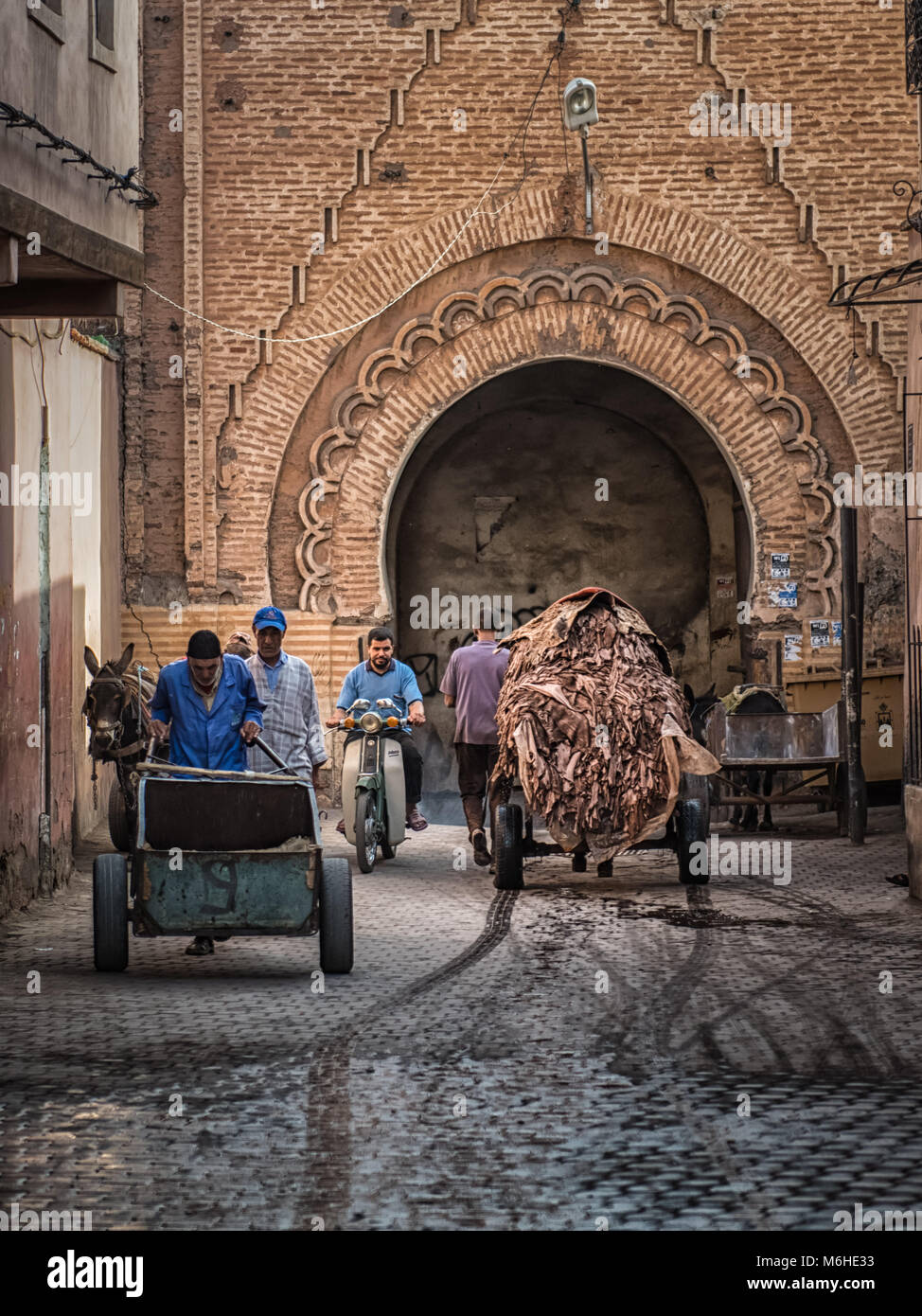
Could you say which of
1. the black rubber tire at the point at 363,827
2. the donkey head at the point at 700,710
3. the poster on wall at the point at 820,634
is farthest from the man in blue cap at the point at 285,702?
the poster on wall at the point at 820,634

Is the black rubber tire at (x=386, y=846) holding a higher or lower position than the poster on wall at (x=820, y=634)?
lower

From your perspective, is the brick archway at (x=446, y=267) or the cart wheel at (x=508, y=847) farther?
the brick archway at (x=446, y=267)

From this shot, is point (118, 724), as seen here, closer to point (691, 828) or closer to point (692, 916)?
point (691, 828)

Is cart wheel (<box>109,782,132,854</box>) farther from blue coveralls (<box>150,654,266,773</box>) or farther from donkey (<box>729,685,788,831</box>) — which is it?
donkey (<box>729,685,788,831</box>)

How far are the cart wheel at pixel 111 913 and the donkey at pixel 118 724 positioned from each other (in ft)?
11.5

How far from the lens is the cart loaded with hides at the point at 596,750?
1154 cm

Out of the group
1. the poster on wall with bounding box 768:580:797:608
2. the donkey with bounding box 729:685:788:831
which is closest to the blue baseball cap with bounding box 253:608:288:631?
the donkey with bounding box 729:685:788:831

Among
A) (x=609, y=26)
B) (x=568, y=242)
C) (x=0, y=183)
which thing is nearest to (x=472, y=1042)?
(x=0, y=183)

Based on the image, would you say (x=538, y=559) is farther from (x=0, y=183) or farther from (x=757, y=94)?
(x=0, y=183)

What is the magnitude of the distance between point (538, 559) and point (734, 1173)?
1749cm

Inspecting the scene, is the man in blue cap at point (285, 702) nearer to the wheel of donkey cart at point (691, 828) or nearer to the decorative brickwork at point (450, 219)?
the wheel of donkey cart at point (691, 828)

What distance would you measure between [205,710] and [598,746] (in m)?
3.12

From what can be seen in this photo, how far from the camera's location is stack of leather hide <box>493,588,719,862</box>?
1153 cm

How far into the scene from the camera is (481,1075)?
6.57 m
